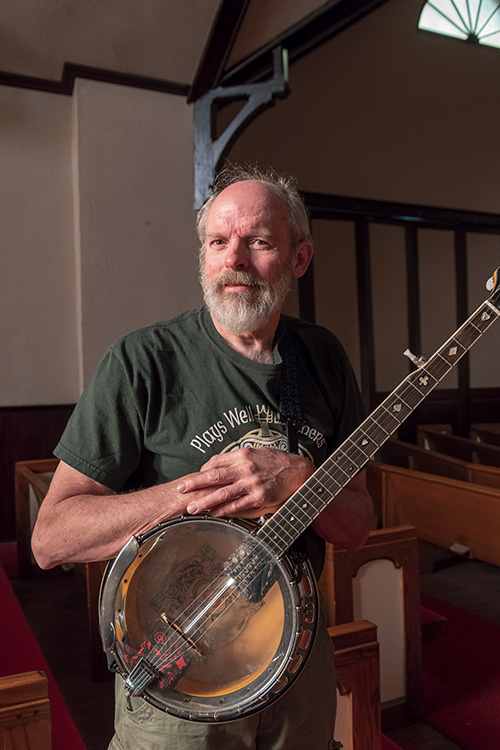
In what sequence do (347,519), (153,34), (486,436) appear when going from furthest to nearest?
(486,436)
(153,34)
(347,519)

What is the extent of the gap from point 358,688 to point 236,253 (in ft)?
4.00

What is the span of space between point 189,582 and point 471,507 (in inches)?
92.4

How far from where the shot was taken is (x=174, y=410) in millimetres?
1150

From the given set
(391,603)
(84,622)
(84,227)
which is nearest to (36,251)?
(84,227)

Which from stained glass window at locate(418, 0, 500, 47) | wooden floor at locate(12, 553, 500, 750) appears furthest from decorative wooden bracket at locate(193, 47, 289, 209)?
stained glass window at locate(418, 0, 500, 47)

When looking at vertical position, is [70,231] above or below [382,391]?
above

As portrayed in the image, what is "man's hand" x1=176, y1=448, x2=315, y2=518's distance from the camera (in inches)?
39.5

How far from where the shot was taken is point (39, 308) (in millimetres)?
4824

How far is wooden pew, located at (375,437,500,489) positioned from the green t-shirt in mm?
2597

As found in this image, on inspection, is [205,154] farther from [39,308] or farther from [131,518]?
[131,518]

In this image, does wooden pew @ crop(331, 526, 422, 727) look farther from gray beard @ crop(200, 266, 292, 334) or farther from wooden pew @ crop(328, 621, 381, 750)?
gray beard @ crop(200, 266, 292, 334)

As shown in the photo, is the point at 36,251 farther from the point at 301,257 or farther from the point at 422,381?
the point at 422,381

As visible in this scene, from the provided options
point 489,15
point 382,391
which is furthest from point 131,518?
point 489,15

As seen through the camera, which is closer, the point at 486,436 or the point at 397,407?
the point at 397,407
